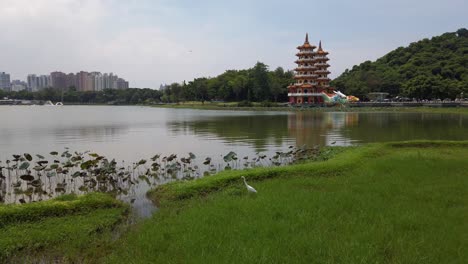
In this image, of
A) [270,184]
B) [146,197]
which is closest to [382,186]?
[270,184]

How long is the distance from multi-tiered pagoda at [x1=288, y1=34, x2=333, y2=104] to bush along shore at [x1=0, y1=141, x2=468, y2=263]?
7088 cm

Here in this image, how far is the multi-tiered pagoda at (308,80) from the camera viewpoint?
8100 centimetres

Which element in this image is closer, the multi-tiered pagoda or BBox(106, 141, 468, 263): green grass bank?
BBox(106, 141, 468, 263): green grass bank

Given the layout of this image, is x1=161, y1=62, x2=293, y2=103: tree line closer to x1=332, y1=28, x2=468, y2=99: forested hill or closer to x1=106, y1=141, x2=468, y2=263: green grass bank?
x1=332, y1=28, x2=468, y2=99: forested hill

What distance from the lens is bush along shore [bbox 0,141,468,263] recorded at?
590 cm

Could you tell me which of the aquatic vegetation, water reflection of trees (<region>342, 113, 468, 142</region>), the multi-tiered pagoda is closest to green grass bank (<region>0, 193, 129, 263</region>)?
the aquatic vegetation

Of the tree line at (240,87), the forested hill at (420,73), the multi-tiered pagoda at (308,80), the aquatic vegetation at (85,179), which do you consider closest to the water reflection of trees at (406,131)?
the aquatic vegetation at (85,179)

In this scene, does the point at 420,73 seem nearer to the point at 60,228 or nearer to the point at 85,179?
the point at 85,179

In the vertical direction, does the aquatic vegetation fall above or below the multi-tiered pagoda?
below

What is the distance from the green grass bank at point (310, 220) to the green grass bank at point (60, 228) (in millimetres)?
683

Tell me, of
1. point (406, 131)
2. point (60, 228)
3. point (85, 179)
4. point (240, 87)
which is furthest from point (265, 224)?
point (240, 87)

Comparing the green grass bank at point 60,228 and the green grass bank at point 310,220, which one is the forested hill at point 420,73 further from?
the green grass bank at point 60,228

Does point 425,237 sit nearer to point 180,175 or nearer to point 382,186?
point 382,186

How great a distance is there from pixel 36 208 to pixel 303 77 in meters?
76.8
